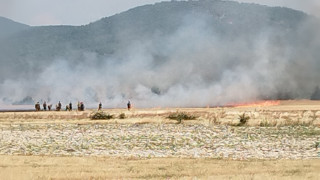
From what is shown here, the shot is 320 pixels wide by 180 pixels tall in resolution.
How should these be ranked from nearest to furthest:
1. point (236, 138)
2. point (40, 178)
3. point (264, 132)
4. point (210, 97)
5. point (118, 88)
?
point (40, 178) → point (236, 138) → point (264, 132) → point (210, 97) → point (118, 88)

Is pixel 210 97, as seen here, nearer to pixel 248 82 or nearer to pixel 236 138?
pixel 248 82

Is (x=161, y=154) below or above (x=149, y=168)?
above

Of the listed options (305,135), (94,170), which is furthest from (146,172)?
(305,135)

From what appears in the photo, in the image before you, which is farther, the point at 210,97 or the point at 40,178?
the point at 210,97

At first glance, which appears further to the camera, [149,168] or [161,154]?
[161,154]

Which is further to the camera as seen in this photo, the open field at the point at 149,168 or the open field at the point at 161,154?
the open field at the point at 161,154

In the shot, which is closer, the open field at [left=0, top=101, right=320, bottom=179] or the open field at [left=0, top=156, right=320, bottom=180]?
the open field at [left=0, top=156, right=320, bottom=180]

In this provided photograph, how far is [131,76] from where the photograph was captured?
180875 millimetres

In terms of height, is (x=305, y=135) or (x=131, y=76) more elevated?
(x=131, y=76)

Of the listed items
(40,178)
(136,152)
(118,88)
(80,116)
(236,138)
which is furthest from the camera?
(118,88)

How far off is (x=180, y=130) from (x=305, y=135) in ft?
34.5

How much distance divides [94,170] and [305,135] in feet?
75.7

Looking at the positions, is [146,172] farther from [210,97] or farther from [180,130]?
[210,97]

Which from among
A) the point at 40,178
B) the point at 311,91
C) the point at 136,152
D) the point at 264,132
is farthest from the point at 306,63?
the point at 40,178
